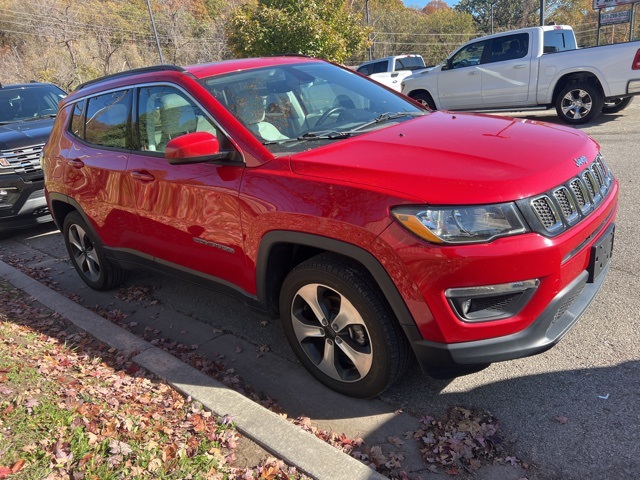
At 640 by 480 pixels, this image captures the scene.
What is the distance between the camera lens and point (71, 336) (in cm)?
393

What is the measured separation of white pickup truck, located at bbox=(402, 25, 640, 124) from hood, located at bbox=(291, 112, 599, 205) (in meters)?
6.93

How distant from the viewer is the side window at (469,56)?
10.8 m

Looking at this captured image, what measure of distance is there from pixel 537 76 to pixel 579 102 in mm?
922

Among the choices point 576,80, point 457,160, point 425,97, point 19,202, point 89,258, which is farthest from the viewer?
point 425,97

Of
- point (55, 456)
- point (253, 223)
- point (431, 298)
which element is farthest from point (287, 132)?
point (55, 456)

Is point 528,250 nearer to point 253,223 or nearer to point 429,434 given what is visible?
point 429,434

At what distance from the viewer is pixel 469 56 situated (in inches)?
435

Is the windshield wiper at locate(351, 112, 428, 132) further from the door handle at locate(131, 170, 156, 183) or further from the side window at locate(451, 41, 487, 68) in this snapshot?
the side window at locate(451, 41, 487, 68)

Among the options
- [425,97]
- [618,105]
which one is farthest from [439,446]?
[425,97]

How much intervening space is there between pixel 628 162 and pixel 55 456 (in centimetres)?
718

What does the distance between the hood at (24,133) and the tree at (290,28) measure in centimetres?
869

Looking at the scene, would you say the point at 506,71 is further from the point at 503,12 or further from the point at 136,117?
the point at 503,12

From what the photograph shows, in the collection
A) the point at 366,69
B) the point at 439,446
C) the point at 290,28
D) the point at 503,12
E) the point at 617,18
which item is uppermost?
the point at 503,12

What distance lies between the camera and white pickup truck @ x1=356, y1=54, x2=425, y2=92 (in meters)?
16.3
